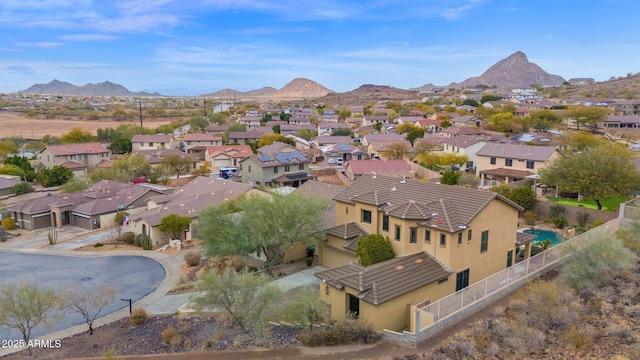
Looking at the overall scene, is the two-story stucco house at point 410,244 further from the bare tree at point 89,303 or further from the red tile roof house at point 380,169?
the red tile roof house at point 380,169

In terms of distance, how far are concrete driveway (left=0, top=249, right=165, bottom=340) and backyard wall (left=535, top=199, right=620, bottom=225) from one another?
3477 centimetres

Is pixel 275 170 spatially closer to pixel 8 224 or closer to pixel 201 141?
pixel 8 224

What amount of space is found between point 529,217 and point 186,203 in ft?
107

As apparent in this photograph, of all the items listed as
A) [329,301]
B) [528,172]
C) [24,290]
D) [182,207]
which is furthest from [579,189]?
[24,290]

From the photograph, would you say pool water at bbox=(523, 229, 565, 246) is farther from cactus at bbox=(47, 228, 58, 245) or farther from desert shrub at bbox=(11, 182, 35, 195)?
desert shrub at bbox=(11, 182, 35, 195)

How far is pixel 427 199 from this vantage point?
1019 inches

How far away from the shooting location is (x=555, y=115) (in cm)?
10062

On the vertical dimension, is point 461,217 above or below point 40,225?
above

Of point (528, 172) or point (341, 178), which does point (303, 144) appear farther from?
point (528, 172)

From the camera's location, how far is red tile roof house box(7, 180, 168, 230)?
155 feet

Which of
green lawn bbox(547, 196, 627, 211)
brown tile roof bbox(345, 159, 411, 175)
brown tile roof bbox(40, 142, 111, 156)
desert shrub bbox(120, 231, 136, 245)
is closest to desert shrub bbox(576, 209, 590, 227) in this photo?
green lawn bbox(547, 196, 627, 211)

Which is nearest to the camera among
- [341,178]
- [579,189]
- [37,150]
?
[579,189]

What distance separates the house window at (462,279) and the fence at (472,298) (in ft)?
4.87

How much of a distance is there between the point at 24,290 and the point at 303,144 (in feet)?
250
